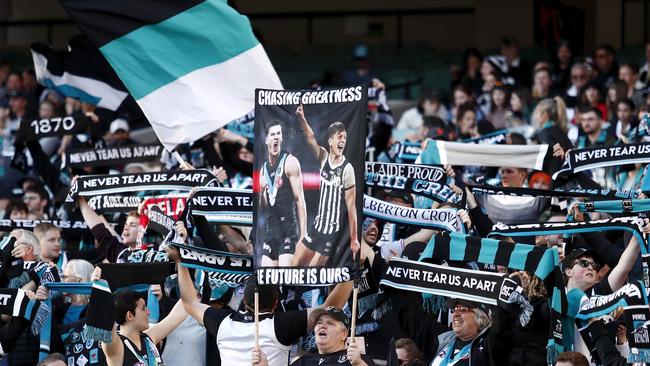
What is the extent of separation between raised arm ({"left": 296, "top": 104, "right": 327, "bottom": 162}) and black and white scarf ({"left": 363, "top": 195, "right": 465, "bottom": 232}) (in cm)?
92

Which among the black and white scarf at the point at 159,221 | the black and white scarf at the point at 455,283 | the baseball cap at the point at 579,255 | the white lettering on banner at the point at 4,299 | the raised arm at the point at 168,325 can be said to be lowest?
the raised arm at the point at 168,325

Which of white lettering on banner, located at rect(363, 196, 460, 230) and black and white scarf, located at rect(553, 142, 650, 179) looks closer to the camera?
white lettering on banner, located at rect(363, 196, 460, 230)

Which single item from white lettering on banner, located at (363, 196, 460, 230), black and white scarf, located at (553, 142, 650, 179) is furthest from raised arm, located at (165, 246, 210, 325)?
black and white scarf, located at (553, 142, 650, 179)

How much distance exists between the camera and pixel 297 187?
29.7 feet

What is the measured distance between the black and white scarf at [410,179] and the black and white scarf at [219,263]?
1.24 m

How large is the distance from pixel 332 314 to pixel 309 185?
83 centimetres

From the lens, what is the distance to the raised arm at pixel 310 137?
→ 29.7 ft

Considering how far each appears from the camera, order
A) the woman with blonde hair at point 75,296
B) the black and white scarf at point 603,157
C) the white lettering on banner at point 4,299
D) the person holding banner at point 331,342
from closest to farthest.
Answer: the person holding banner at point 331,342, the white lettering on banner at point 4,299, the black and white scarf at point 603,157, the woman with blonde hair at point 75,296

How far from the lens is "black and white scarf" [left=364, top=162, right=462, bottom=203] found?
10312 mm

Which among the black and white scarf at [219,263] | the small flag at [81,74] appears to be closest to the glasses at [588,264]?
the black and white scarf at [219,263]

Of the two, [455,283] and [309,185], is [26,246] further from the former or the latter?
[455,283]

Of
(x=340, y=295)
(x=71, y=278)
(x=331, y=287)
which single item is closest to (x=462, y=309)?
(x=340, y=295)

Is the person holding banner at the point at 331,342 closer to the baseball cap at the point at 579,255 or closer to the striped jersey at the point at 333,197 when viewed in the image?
the striped jersey at the point at 333,197

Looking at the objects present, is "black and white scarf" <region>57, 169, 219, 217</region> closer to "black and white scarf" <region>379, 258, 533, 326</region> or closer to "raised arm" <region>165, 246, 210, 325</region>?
"raised arm" <region>165, 246, 210, 325</region>
